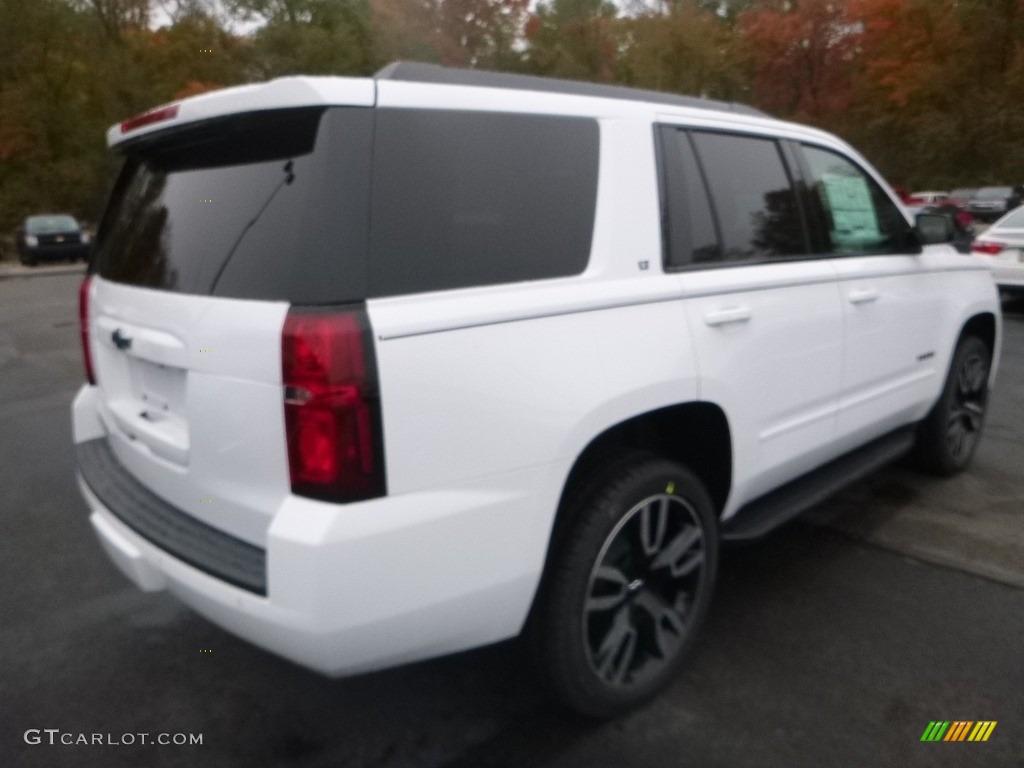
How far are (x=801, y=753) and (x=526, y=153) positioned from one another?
195 centimetres

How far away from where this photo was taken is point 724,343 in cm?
308

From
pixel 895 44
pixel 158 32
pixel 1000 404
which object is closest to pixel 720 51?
pixel 895 44

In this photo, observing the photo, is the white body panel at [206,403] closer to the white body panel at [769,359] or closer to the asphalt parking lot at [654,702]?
the asphalt parking lot at [654,702]

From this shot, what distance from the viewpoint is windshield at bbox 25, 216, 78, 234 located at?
2530 centimetres

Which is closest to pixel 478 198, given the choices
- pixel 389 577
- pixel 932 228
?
pixel 389 577

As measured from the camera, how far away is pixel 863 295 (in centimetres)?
390

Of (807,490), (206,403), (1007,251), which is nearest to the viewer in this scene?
(206,403)

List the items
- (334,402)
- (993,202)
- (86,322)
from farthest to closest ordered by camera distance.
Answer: (993,202) → (86,322) → (334,402)

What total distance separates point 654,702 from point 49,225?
26.8 meters

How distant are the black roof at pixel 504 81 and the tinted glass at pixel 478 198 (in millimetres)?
→ 113

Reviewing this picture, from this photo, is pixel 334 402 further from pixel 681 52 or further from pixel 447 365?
pixel 681 52

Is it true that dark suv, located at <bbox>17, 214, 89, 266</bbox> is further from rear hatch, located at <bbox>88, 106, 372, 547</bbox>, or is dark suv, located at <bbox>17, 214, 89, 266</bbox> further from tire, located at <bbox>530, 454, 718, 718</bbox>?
tire, located at <bbox>530, 454, 718, 718</bbox>

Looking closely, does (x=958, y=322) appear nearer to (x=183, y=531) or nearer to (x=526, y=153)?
(x=526, y=153)

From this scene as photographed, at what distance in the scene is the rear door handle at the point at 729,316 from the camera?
9.93 ft
